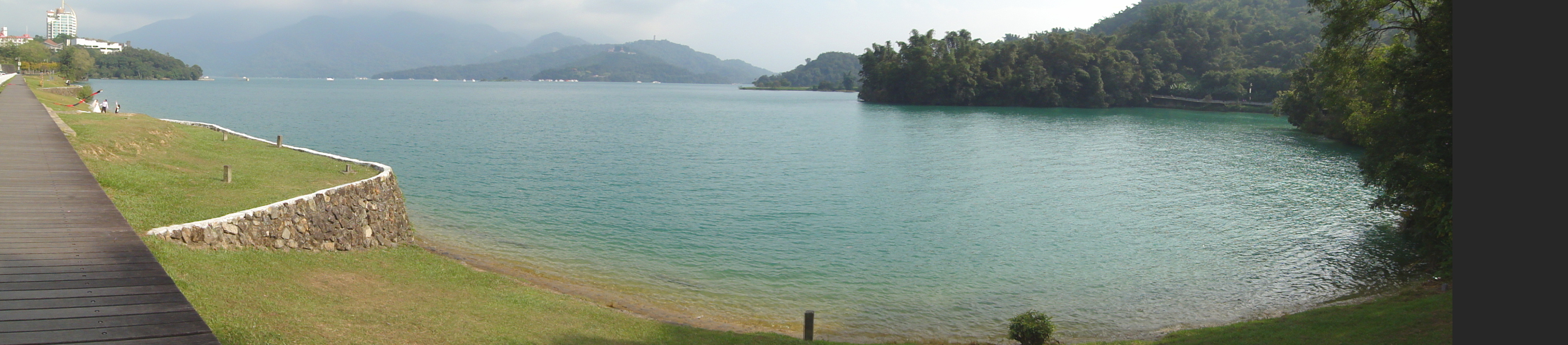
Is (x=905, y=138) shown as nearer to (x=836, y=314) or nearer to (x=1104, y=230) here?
(x=1104, y=230)

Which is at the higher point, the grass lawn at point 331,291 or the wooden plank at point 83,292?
the wooden plank at point 83,292

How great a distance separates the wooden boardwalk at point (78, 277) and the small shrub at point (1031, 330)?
10441 mm

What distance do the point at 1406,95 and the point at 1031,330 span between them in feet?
32.1

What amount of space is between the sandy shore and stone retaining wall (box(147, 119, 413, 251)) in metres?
1.11

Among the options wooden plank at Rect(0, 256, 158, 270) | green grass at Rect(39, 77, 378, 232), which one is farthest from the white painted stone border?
wooden plank at Rect(0, 256, 158, 270)

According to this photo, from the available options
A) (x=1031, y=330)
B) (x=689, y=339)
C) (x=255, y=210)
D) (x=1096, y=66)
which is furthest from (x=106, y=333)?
(x=1096, y=66)

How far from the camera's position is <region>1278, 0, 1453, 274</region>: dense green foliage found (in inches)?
566

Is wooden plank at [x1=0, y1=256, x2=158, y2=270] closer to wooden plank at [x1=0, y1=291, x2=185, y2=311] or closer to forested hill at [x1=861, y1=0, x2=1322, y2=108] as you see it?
wooden plank at [x1=0, y1=291, x2=185, y2=311]

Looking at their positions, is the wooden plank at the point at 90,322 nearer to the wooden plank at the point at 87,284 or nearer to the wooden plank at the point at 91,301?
the wooden plank at the point at 91,301

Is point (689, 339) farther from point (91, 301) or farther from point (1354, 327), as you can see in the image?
point (1354, 327)

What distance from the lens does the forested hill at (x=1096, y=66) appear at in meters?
126

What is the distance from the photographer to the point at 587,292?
1680 cm

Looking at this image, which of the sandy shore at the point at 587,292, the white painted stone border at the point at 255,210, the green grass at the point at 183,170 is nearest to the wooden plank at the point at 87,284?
the white painted stone border at the point at 255,210

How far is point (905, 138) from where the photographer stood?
6256 centimetres
